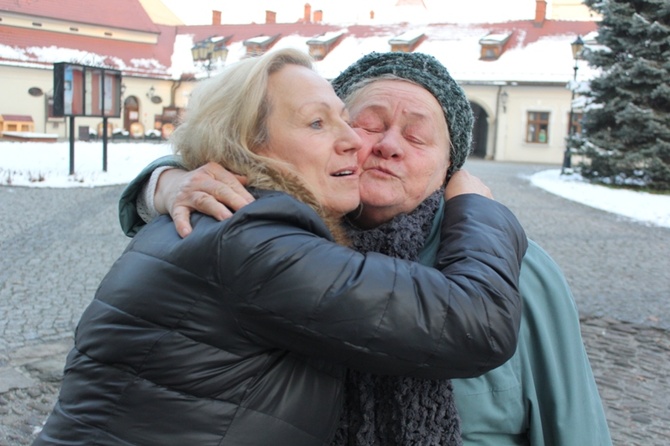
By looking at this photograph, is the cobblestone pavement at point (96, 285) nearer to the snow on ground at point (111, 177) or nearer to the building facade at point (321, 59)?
the snow on ground at point (111, 177)

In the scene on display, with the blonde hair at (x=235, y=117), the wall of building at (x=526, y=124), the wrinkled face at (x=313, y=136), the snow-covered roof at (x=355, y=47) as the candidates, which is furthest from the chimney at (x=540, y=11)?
the blonde hair at (x=235, y=117)

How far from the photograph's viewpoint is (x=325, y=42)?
41750 mm

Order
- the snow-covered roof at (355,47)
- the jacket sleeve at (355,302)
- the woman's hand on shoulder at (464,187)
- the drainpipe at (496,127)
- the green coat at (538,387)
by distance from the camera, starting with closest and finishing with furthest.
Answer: the jacket sleeve at (355,302) < the green coat at (538,387) < the woman's hand on shoulder at (464,187) < the drainpipe at (496,127) < the snow-covered roof at (355,47)

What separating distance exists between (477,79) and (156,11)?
26.1 meters

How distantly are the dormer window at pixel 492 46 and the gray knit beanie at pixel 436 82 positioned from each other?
37500 mm

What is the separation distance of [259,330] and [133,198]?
1.12 m

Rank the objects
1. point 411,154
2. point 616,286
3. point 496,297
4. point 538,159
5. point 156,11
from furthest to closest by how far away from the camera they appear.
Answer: point 156,11
point 538,159
point 616,286
point 411,154
point 496,297

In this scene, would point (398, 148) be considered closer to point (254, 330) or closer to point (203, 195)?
point (203, 195)

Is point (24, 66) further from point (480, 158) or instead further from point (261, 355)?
point (261, 355)

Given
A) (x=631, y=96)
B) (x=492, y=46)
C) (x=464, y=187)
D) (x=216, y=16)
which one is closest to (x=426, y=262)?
(x=464, y=187)

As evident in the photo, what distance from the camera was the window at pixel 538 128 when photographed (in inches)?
1447

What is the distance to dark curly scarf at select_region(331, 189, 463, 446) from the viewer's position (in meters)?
1.78

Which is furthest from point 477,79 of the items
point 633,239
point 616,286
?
point 616,286

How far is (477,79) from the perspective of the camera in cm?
3741
